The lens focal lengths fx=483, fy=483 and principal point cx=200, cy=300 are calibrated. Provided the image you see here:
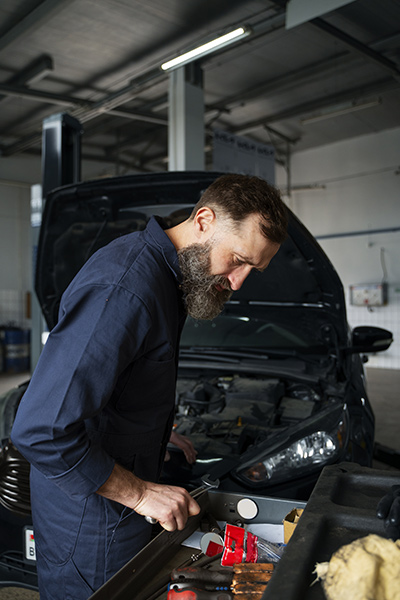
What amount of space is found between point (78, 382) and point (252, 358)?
74.0 inches

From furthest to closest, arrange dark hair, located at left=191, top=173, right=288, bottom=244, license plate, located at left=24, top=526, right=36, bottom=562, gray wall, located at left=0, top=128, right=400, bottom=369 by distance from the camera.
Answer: gray wall, located at left=0, top=128, right=400, bottom=369 < license plate, located at left=24, top=526, right=36, bottom=562 < dark hair, located at left=191, top=173, right=288, bottom=244

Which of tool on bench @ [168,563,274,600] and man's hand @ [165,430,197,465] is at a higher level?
man's hand @ [165,430,197,465]

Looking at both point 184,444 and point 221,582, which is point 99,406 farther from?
point 184,444

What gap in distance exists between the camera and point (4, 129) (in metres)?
9.34

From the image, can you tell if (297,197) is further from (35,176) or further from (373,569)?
(373,569)

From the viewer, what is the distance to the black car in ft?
5.85

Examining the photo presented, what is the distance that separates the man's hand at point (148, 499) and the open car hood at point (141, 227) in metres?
1.07

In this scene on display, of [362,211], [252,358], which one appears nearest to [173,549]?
[252,358]

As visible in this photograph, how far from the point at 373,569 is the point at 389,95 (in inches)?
332

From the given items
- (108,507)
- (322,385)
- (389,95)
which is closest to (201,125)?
(389,95)

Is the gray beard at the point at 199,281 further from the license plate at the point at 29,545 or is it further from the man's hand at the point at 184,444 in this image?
the license plate at the point at 29,545

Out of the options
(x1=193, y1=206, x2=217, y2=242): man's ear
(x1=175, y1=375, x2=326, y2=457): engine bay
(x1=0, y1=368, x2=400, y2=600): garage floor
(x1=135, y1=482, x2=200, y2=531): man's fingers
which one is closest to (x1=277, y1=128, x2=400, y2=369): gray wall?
(x1=0, y1=368, x2=400, y2=600): garage floor

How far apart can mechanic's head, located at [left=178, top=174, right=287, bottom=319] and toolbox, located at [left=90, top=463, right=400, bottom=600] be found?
1.69ft

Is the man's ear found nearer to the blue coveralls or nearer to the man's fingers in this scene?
the blue coveralls
